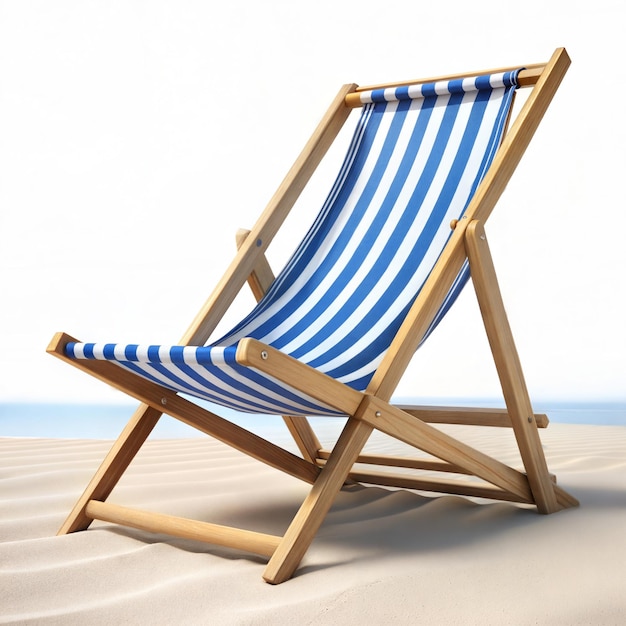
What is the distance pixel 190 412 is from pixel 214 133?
8837 millimetres

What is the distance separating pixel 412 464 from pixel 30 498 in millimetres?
1002

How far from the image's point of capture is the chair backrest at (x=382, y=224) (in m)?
1.96

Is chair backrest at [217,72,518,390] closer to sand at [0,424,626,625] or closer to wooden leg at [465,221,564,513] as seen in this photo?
wooden leg at [465,221,564,513]

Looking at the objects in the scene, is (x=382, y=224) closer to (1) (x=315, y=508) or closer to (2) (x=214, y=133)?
(1) (x=315, y=508)

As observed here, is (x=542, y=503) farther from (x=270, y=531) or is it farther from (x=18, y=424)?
(x=18, y=424)

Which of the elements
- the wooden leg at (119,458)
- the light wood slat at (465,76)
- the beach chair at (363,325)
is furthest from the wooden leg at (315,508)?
the light wood slat at (465,76)

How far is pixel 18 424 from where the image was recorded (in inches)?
245

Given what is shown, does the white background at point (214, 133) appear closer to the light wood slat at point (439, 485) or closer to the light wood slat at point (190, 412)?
the light wood slat at point (439, 485)

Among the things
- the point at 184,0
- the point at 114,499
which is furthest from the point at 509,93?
the point at 184,0

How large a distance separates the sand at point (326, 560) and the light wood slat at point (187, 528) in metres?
0.04

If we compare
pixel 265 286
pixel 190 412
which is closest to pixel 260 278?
pixel 265 286

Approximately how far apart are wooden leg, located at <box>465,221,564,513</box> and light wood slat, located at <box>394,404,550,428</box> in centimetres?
2

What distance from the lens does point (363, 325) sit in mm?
1954

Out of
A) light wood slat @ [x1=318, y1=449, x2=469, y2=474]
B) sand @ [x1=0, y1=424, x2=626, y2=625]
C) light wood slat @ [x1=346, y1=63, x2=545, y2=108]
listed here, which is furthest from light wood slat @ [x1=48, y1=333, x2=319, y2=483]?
light wood slat @ [x1=346, y1=63, x2=545, y2=108]
